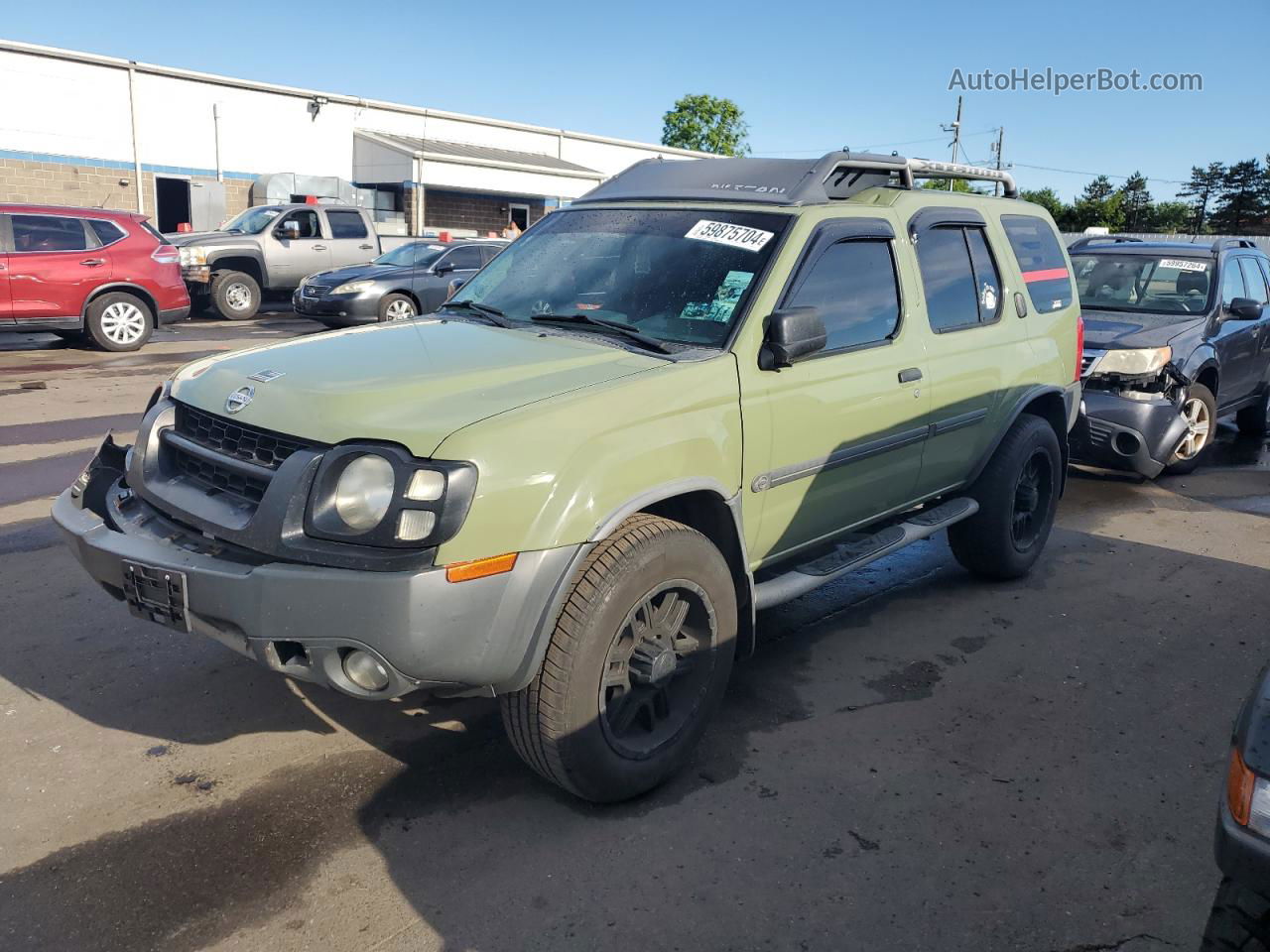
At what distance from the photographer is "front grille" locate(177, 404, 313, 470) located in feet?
10.0

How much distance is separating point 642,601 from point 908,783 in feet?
3.88

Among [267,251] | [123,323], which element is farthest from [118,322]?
[267,251]

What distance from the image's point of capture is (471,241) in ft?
56.8

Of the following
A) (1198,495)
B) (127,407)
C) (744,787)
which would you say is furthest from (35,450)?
(1198,495)

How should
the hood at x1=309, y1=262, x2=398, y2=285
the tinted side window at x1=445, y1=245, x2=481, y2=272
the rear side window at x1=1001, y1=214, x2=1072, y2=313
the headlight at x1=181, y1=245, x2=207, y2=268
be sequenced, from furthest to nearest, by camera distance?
the headlight at x1=181, y1=245, x2=207, y2=268, the tinted side window at x1=445, y1=245, x2=481, y2=272, the hood at x1=309, y1=262, x2=398, y2=285, the rear side window at x1=1001, y1=214, x2=1072, y2=313

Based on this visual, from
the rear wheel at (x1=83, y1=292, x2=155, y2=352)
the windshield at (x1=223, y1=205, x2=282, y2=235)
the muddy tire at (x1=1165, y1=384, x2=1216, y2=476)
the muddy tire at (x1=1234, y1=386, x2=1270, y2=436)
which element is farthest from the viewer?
the windshield at (x1=223, y1=205, x2=282, y2=235)

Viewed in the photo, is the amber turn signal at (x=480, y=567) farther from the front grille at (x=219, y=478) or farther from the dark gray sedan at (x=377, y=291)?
the dark gray sedan at (x=377, y=291)

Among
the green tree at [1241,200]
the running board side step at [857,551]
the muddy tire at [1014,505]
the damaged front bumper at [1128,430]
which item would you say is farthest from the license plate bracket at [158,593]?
the green tree at [1241,200]

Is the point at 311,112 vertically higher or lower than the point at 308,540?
higher

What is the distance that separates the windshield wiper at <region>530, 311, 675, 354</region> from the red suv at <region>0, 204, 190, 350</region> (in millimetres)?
10597

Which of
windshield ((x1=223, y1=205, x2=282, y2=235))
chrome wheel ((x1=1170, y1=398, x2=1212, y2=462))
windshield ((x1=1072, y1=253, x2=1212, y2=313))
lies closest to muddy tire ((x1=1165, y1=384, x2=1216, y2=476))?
chrome wheel ((x1=1170, y1=398, x2=1212, y2=462))

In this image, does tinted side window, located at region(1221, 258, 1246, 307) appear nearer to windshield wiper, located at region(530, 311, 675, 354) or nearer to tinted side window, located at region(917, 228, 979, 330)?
tinted side window, located at region(917, 228, 979, 330)

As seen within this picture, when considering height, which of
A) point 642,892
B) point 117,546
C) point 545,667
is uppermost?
point 117,546

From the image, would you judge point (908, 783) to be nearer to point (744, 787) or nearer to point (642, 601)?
point (744, 787)
